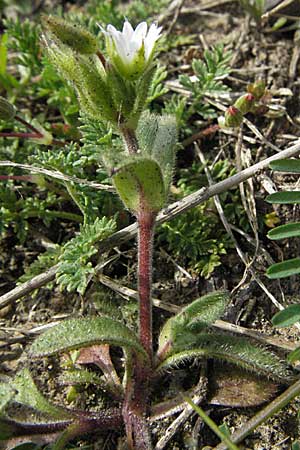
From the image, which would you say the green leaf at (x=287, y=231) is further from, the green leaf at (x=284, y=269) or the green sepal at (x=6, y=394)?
the green sepal at (x=6, y=394)

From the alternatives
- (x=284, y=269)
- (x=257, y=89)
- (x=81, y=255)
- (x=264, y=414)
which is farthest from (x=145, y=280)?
(x=257, y=89)

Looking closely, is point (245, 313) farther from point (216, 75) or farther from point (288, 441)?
point (216, 75)

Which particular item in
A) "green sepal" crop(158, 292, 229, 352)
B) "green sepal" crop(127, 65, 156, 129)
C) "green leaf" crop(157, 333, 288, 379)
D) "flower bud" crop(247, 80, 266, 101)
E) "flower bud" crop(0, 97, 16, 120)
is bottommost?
"green leaf" crop(157, 333, 288, 379)

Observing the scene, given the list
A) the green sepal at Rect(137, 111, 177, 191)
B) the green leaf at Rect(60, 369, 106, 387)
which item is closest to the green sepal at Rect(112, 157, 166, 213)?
the green sepal at Rect(137, 111, 177, 191)

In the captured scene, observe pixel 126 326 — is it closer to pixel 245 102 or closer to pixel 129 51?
pixel 129 51

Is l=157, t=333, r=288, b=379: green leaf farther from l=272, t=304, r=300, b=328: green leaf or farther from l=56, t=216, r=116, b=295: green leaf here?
l=56, t=216, r=116, b=295: green leaf

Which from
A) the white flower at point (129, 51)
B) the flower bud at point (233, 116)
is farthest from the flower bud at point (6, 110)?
the flower bud at point (233, 116)
